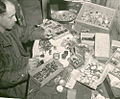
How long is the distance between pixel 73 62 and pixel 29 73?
0.48m

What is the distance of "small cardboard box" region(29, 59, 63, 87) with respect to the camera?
6.51 feet

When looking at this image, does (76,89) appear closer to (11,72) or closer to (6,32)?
(11,72)

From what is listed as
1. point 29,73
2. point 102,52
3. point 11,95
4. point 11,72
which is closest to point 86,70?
point 102,52

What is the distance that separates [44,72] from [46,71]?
24mm

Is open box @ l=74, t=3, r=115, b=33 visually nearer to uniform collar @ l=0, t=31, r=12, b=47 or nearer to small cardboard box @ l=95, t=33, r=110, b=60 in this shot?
small cardboard box @ l=95, t=33, r=110, b=60

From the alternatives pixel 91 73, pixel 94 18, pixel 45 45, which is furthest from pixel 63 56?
pixel 94 18

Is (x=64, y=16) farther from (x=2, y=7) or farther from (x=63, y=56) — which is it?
(x=2, y=7)

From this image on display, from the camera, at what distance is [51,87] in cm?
201

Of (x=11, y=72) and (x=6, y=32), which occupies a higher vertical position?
(x=6, y=32)

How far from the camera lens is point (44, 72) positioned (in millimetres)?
2031

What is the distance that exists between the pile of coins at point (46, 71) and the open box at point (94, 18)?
0.69 metres

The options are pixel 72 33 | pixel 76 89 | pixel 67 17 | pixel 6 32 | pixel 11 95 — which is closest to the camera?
pixel 76 89

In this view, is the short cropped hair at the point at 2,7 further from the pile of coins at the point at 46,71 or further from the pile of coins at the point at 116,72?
the pile of coins at the point at 116,72

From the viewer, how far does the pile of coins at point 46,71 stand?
1991 millimetres
